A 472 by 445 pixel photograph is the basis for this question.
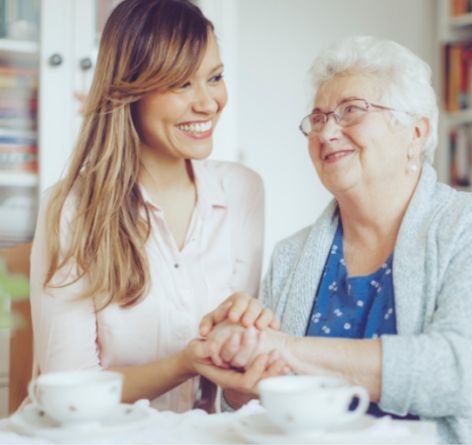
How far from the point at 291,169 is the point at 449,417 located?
95.0 inches

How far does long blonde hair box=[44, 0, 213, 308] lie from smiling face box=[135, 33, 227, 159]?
3cm

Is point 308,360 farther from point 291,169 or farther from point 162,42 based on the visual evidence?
point 291,169

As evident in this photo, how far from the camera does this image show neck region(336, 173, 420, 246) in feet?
5.48

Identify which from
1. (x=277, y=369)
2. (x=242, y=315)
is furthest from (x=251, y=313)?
(x=277, y=369)

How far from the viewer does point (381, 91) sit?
1.67m

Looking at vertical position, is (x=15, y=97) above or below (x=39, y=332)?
above

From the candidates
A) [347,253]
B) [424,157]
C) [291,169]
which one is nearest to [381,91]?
[424,157]

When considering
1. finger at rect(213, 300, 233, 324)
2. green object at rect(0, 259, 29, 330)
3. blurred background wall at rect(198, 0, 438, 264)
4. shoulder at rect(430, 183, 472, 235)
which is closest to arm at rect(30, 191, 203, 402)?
finger at rect(213, 300, 233, 324)

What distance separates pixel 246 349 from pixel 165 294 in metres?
0.38

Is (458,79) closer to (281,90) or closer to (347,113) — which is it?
(281,90)

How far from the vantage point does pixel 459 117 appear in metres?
3.81

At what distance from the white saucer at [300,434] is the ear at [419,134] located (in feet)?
2.62

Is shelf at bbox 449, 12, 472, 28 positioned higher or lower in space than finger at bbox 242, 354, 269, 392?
higher

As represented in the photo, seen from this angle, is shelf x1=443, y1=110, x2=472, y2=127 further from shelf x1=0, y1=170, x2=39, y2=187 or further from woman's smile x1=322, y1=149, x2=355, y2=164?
woman's smile x1=322, y1=149, x2=355, y2=164
